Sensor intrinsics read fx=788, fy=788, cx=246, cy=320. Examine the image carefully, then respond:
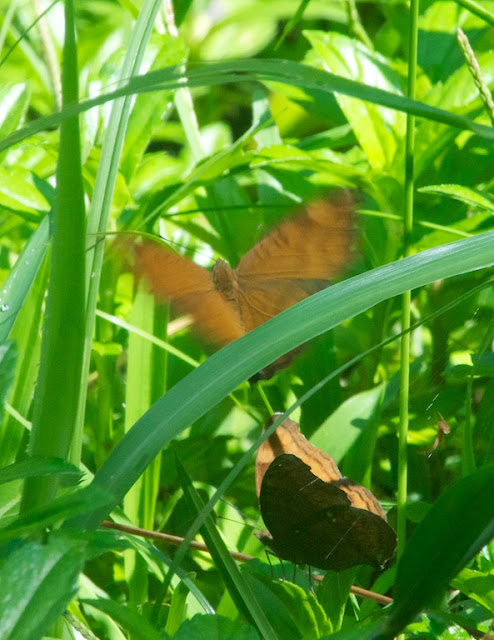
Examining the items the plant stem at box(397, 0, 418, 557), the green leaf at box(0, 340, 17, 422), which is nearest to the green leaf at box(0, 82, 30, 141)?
the plant stem at box(397, 0, 418, 557)

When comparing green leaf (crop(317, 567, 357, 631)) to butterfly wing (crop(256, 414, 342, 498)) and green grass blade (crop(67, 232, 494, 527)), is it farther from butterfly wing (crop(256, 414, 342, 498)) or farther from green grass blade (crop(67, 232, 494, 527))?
green grass blade (crop(67, 232, 494, 527))

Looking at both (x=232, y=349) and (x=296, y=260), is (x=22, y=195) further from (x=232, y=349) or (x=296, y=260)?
(x=232, y=349)

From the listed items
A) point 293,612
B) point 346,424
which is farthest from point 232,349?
point 346,424

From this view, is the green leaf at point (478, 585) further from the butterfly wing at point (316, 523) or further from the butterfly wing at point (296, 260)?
the butterfly wing at point (296, 260)

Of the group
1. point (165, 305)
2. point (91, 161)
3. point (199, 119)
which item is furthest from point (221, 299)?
point (199, 119)

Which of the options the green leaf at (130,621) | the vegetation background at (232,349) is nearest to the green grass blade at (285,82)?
the vegetation background at (232,349)
